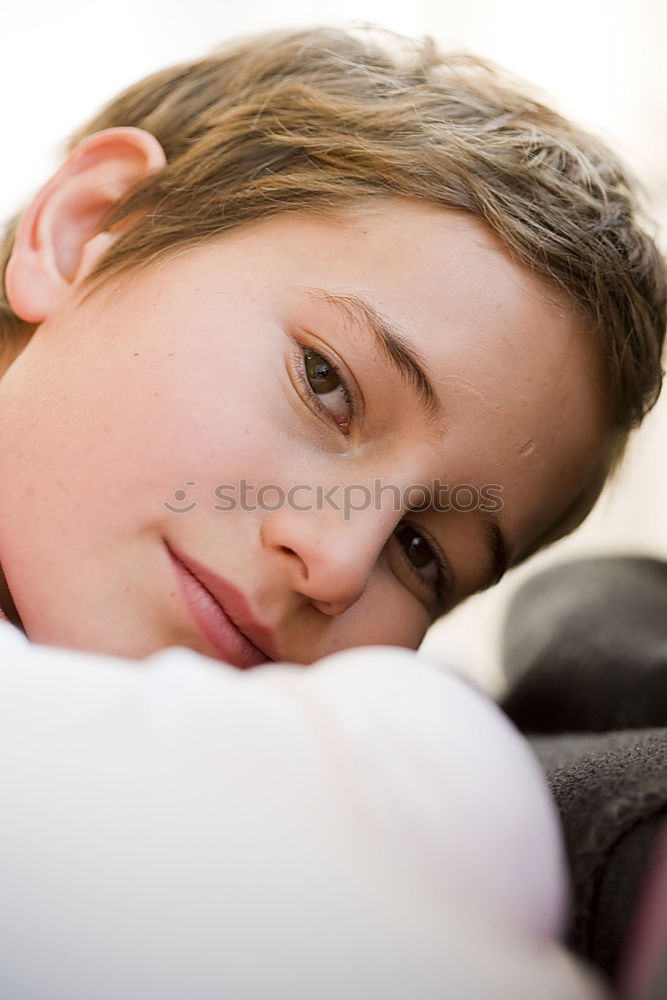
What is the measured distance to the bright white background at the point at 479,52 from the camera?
4.31ft

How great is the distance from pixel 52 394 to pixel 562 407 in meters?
0.35

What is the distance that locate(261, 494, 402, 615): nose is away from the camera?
1.69ft

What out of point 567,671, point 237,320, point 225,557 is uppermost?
point 237,320

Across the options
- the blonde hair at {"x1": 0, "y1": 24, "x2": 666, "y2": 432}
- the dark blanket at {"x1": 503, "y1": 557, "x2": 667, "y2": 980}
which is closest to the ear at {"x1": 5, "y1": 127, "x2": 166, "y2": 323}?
the blonde hair at {"x1": 0, "y1": 24, "x2": 666, "y2": 432}

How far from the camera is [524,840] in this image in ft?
0.94

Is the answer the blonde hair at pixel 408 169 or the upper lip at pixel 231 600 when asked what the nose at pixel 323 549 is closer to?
the upper lip at pixel 231 600

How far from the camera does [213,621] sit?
1.75 ft

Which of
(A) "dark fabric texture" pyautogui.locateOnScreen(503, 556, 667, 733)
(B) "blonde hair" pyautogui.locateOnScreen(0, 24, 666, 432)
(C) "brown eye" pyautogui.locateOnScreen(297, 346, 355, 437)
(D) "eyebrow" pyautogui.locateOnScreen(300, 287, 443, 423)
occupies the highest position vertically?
(B) "blonde hair" pyautogui.locateOnScreen(0, 24, 666, 432)

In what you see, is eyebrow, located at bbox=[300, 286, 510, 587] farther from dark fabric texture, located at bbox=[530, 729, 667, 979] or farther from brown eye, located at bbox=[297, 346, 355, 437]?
dark fabric texture, located at bbox=[530, 729, 667, 979]

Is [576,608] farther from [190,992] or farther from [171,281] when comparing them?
[190,992]

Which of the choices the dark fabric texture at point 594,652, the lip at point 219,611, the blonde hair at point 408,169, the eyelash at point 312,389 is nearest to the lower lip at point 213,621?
the lip at point 219,611

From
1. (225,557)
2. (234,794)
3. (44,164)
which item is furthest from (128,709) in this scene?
(44,164)

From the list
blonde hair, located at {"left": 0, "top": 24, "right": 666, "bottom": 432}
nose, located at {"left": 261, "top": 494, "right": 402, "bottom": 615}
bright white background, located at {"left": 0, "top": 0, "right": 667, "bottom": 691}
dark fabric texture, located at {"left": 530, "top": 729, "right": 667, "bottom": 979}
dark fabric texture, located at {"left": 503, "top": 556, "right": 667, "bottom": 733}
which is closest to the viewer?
dark fabric texture, located at {"left": 530, "top": 729, "right": 667, "bottom": 979}

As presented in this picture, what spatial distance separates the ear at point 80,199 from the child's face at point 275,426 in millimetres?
69
